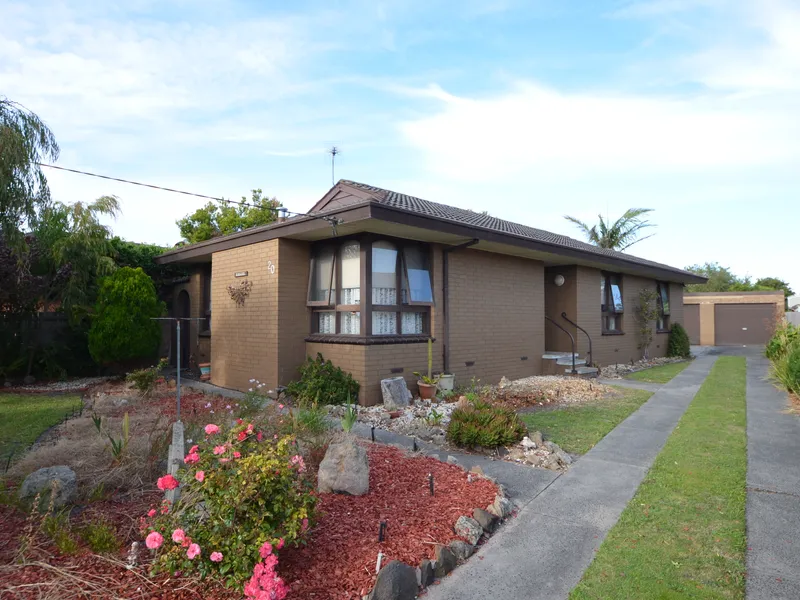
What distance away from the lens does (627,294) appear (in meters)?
15.6

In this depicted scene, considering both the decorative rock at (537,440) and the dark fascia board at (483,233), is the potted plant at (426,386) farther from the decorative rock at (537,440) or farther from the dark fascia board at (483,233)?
the decorative rock at (537,440)

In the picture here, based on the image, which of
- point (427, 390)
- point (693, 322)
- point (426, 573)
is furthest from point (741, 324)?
point (426, 573)

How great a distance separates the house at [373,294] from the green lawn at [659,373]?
1.95 meters

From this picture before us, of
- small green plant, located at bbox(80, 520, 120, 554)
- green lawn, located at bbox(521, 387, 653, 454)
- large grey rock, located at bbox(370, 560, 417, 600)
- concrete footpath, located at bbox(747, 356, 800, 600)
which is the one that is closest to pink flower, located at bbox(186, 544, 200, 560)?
small green plant, located at bbox(80, 520, 120, 554)

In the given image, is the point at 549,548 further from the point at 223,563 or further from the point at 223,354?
the point at 223,354

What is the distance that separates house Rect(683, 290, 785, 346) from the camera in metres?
25.0

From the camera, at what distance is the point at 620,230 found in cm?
3144

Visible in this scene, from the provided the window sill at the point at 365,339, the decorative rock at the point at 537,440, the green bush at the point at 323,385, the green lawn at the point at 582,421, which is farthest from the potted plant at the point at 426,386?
the decorative rock at the point at 537,440

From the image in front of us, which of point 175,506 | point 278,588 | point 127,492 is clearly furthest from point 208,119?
point 278,588

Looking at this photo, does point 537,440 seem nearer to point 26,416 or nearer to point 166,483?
point 166,483

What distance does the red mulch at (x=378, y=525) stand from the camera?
2674 mm

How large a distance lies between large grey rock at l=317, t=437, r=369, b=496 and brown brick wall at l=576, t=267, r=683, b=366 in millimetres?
10401

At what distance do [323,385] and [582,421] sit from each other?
3.97 metres

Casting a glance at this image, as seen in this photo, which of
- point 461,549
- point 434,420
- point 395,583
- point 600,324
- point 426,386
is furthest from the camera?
point 600,324
